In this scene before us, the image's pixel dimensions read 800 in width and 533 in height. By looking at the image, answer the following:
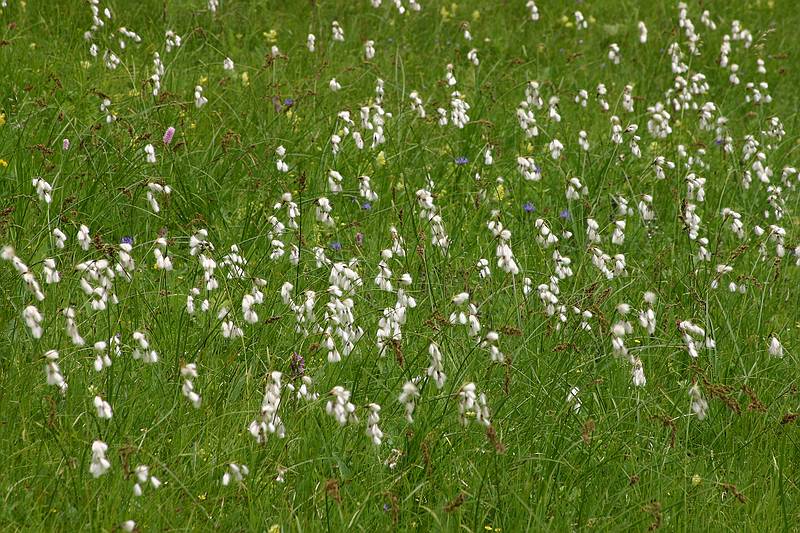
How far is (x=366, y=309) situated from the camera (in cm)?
431

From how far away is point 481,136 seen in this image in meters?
6.35

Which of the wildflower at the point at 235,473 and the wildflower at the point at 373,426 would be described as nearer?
the wildflower at the point at 235,473

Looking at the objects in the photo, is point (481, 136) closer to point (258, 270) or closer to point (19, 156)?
point (258, 270)

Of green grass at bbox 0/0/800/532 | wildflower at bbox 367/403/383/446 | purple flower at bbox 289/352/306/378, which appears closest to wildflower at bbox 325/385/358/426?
wildflower at bbox 367/403/383/446

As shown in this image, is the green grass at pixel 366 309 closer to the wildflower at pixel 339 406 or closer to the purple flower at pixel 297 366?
the purple flower at pixel 297 366

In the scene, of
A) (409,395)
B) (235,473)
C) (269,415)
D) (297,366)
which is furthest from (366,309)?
(235,473)

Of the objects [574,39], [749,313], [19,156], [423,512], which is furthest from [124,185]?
[574,39]

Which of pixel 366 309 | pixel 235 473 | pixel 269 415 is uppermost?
pixel 269 415

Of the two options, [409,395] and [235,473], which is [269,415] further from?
[409,395]

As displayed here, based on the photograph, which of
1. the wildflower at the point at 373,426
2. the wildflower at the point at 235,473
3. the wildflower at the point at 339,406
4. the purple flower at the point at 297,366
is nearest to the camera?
the wildflower at the point at 235,473

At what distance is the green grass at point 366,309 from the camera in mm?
3262

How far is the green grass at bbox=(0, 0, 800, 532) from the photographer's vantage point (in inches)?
128

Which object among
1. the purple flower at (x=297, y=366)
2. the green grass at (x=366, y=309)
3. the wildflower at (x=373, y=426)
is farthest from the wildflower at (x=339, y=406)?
the purple flower at (x=297, y=366)

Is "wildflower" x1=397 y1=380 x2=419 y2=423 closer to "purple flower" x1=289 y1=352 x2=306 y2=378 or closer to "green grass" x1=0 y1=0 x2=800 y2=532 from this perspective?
"green grass" x1=0 y1=0 x2=800 y2=532
